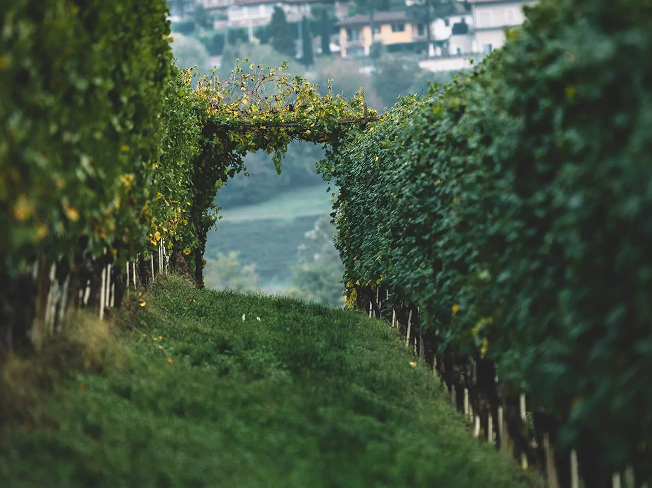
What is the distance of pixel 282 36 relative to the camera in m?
101

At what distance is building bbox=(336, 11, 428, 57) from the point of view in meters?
102

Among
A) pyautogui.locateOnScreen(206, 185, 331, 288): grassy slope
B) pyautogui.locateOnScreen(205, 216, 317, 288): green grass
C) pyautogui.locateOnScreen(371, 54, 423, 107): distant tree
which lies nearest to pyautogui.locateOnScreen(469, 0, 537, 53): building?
pyautogui.locateOnScreen(371, 54, 423, 107): distant tree

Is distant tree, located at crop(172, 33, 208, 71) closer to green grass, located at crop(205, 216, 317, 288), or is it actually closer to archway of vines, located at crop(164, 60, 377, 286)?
green grass, located at crop(205, 216, 317, 288)

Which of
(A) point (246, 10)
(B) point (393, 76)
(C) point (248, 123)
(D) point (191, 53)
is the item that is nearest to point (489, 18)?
(B) point (393, 76)

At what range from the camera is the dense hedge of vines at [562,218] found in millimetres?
3738

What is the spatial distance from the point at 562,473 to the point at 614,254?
217 cm

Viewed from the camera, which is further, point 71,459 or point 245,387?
point 245,387

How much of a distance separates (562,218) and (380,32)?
104 meters

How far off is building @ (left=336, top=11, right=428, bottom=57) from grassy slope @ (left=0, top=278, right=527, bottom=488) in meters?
97.2

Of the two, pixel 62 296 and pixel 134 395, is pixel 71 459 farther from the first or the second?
pixel 62 296

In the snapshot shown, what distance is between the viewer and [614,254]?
398 cm

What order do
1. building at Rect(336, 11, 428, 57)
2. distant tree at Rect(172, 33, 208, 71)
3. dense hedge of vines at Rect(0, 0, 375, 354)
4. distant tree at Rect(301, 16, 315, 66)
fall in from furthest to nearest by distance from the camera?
distant tree at Rect(172, 33, 208, 71)
distant tree at Rect(301, 16, 315, 66)
building at Rect(336, 11, 428, 57)
dense hedge of vines at Rect(0, 0, 375, 354)

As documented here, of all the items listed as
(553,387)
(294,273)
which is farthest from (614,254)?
(294,273)

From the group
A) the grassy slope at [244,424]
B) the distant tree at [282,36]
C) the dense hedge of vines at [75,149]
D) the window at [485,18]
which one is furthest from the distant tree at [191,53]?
the grassy slope at [244,424]
